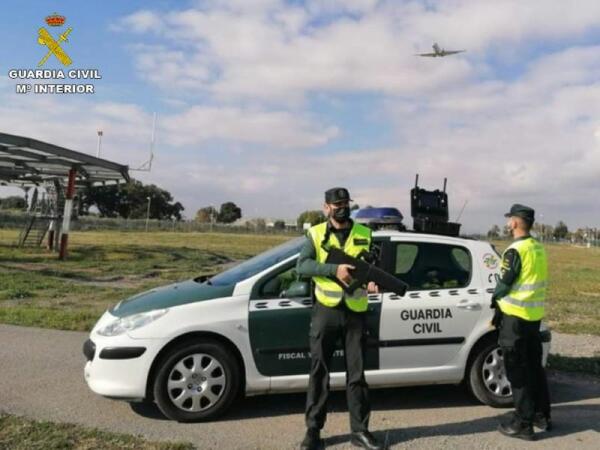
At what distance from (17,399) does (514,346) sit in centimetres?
425

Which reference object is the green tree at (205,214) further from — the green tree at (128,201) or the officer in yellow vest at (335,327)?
the officer in yellow vest at (335,327)

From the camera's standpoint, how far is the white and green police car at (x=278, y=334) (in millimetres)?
4707

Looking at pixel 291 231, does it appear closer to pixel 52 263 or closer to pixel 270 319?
pixel 52 263

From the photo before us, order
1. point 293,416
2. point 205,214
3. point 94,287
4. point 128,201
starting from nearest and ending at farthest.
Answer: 1. point 293,416
2. point 94,287
3. point 128,201
4. point 205,214

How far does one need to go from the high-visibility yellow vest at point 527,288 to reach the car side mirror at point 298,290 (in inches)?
63.4

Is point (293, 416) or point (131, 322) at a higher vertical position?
point (131, 322)

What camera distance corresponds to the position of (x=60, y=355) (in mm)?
6684

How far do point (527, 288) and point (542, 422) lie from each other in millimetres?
1137

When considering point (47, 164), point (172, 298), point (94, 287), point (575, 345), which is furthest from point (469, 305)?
point (47, 164)

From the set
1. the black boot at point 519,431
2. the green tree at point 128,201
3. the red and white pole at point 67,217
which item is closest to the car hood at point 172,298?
the black boot at point 519,431

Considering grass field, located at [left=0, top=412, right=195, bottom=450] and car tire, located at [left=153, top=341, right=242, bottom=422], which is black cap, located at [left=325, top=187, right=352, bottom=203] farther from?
grass field, located at [left=0, top=412, right=195, bottom=450]

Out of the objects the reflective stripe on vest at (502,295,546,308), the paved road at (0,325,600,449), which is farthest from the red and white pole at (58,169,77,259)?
the reflective stripe on vest at (502,295,546,308)

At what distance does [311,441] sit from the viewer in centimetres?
410

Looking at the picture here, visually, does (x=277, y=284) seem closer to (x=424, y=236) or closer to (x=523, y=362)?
(x=424, y=236)
